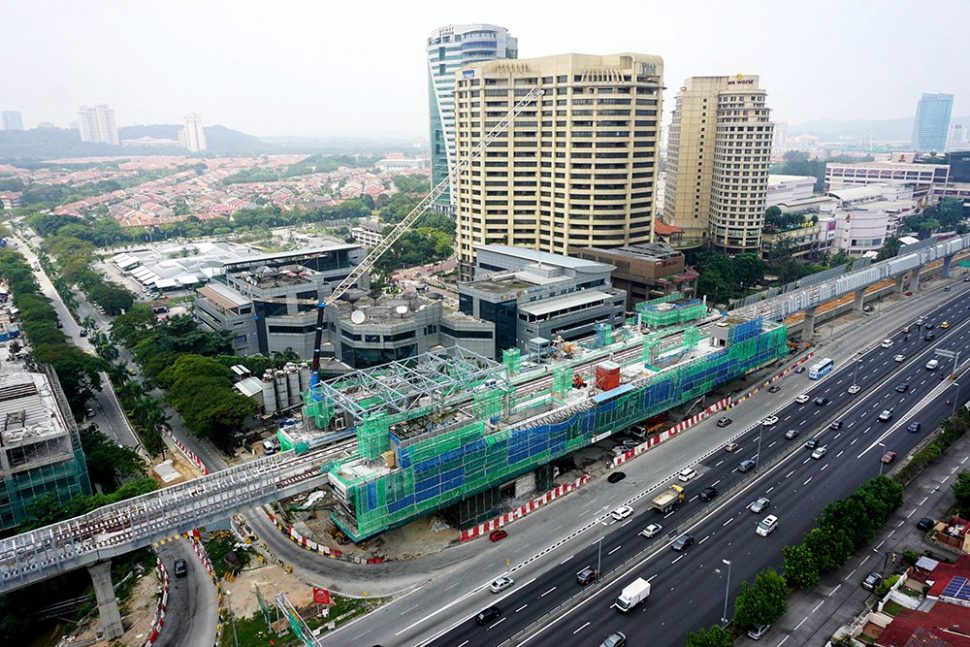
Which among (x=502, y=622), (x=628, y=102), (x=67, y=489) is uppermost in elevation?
(x=628, y=102)

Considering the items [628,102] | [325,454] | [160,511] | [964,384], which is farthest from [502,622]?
[628,102]

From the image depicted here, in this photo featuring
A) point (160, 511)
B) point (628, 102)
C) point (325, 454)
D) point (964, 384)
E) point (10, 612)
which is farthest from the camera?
point (628, 102)

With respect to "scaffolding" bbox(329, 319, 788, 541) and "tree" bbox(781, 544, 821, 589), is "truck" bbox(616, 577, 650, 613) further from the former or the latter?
"scaffolding" bbox(329, 319, 788, 541)

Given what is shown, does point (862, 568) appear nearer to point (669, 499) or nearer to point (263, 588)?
point (669, 499)

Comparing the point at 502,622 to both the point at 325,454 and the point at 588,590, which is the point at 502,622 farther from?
the point at 325,454

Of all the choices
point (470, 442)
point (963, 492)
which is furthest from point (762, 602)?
point (963, 492)

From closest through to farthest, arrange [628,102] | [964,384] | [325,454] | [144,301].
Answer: [325,454] < [964,384] < [628,102] < [144,301]

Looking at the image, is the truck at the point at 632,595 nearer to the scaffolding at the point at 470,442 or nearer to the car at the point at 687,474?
the scaffolding at the point at 470,442

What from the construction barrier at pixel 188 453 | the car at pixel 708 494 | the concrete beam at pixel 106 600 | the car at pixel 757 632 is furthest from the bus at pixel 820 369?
the concrete beam at pixel 106 600
